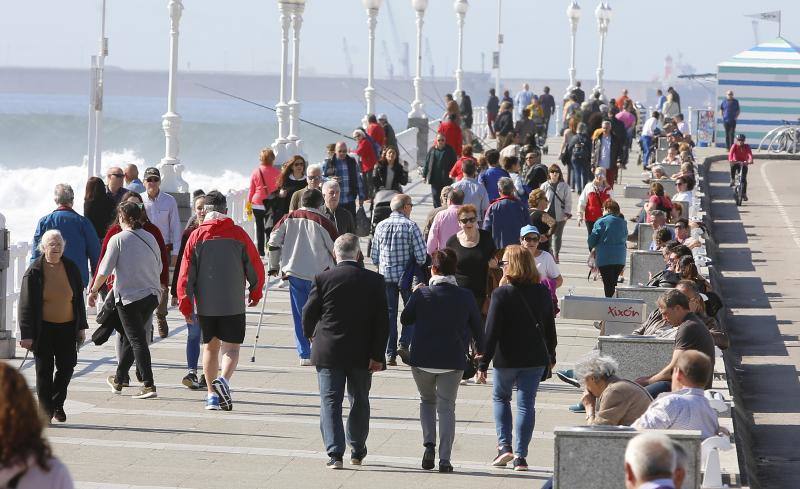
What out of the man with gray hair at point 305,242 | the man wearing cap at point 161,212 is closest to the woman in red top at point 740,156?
the man wearing cap at point 161,212

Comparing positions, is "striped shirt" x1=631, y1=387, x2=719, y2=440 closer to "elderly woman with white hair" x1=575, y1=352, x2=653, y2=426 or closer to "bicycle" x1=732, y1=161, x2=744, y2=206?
"elderly woman with white hair" x1=575, y1=352, x2=653, y2=426

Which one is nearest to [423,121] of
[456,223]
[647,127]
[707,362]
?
[647,127]

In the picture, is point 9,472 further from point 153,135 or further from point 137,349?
point 153,135

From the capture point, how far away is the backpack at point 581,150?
29.0 metres

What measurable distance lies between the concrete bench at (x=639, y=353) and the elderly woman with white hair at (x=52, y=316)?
399 cm

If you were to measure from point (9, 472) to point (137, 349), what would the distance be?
7.29 m

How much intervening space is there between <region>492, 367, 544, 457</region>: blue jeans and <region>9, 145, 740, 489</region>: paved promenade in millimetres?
219

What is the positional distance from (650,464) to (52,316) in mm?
6652

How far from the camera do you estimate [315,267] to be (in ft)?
45.3

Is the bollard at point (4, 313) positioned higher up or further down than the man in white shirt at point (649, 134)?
further down

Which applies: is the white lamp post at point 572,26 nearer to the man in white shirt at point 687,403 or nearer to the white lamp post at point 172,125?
the white lamp post at point 172,125

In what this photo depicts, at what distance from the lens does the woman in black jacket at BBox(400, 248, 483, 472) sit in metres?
10.4

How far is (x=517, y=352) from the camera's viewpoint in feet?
34.8

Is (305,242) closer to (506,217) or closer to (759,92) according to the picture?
(506,217)
